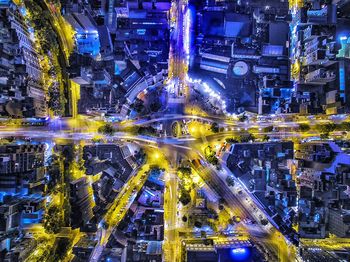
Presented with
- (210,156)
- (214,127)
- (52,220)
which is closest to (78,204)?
(52,220)

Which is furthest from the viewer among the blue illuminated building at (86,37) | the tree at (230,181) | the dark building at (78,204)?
the tree at (230,181)

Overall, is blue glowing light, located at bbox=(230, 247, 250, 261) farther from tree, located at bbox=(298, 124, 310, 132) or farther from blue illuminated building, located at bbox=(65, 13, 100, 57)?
blue illuminated building, located at bbox=(65, 13, 100, 57)

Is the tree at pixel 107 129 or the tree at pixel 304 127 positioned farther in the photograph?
the tree at pixel 107 129

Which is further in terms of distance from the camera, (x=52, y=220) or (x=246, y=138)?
(x=246, y=138)

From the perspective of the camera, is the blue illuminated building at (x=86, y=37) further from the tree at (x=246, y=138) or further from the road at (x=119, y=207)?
the tree at (x=246, y=138)

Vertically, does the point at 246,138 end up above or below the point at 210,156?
above

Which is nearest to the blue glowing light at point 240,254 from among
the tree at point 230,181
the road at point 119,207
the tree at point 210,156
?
the tree at point 230,181

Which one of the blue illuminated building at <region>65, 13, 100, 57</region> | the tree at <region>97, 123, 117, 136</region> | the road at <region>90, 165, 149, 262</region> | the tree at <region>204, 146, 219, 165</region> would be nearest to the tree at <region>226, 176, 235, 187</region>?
the tree at <region>204, 146, 219, 165</region>

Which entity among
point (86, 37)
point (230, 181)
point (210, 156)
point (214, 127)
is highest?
point (86, 37)

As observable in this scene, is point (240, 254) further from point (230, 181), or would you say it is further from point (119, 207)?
point (119, 207)
